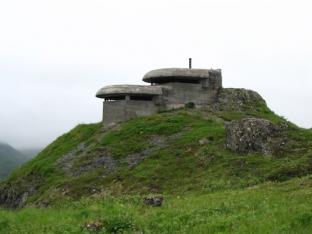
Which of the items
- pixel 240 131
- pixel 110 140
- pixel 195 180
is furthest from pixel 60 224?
pixel 110 140

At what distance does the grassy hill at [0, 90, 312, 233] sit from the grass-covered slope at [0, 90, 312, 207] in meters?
0.07

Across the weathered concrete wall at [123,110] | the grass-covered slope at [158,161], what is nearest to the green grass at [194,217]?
the grass-covered slope at [158,161]

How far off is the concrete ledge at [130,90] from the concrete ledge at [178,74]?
1.87m

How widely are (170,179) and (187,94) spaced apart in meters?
17.4

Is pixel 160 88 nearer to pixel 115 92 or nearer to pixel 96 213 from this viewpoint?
pixel 115 92

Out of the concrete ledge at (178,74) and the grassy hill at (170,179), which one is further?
the concrete ledge at (178,74)

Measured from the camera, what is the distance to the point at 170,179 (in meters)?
35.0

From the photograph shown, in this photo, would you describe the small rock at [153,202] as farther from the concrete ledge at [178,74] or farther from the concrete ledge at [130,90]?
the concrete ledge at [178,74]

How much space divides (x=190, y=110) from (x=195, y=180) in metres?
16.6

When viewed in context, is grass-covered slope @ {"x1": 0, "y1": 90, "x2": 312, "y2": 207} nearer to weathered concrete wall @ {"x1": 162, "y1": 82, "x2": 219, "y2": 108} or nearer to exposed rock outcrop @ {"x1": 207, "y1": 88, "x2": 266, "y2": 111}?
exposed rock outcrop @ {"x1": 207, "y1": 88, "x2": 266, "y2": 111}

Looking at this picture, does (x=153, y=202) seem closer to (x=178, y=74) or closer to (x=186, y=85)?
(x=178, y=74)

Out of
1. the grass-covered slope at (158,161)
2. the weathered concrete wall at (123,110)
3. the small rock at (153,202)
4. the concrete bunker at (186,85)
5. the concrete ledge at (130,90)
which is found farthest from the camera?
the concrete bunker at (186,85)

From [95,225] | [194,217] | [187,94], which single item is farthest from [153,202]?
[187,94]

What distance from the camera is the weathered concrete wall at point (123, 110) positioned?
49.1m
